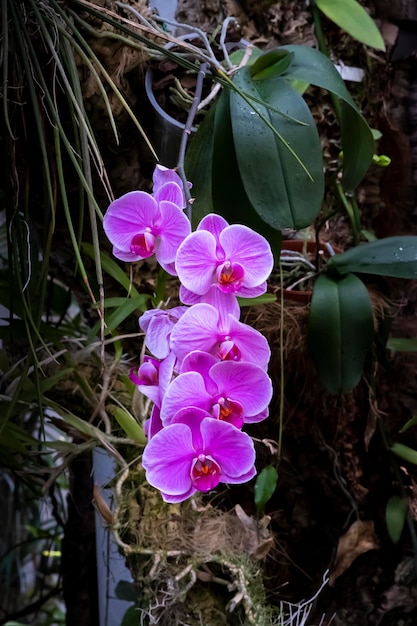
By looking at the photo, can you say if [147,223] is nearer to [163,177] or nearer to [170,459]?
[163,177]

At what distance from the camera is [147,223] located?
0.61 meters

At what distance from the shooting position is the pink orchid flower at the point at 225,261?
570mm

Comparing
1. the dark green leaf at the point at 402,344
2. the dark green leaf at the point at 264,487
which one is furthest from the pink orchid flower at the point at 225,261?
the dark green leaf at the point at 402,344

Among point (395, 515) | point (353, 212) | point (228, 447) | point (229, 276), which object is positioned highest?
point (229, 276)

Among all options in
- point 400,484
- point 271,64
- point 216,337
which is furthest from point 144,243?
point 400,484

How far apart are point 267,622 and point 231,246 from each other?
60 cm

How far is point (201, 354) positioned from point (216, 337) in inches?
0.9

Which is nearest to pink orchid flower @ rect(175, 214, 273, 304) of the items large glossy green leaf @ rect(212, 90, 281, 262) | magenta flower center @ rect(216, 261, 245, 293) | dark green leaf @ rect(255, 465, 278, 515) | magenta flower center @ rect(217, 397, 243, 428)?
magenta flower center @ rect(216, 261, 245, 293)

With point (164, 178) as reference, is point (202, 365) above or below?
below

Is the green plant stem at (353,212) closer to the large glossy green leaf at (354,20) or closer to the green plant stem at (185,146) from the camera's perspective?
the large glossy green leaf at (354,20)

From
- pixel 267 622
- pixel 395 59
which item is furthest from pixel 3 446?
pixel 395 59

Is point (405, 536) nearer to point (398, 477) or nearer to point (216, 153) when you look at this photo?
point (398, 477)

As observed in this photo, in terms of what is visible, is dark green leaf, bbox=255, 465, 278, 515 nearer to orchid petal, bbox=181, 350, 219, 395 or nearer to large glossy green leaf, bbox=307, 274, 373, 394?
large glossy green leaf, bbox=307, 274, 373, 394

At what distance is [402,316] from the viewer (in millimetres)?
1242
